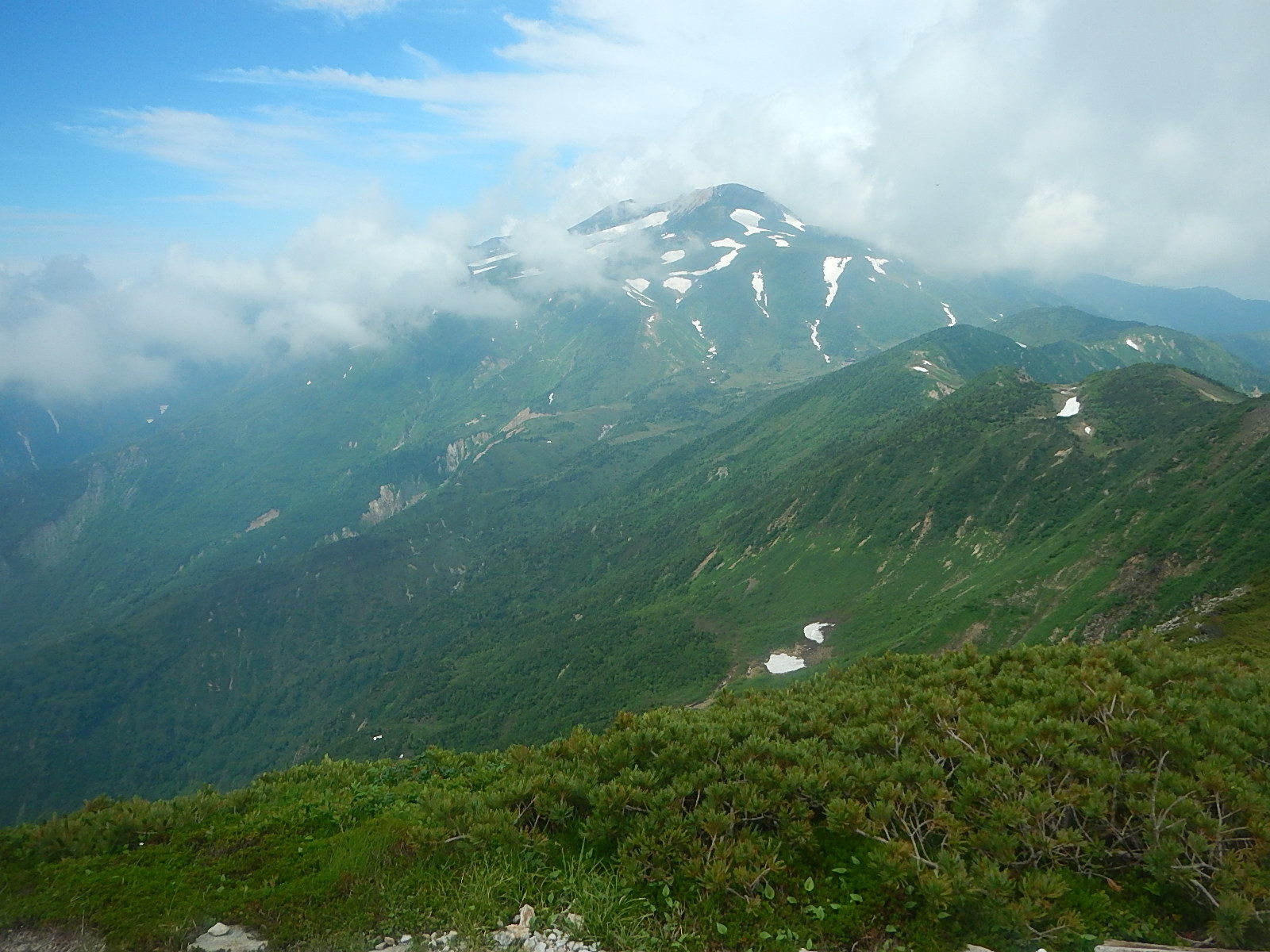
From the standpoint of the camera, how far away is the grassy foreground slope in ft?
38.4

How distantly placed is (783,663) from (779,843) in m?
105

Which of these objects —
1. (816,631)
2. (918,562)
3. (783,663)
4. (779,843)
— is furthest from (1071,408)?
(779,843)

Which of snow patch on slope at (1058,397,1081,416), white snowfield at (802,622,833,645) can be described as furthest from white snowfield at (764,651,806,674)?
snow patch on slope at (1058,397,1081,416)

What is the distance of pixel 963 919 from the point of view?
1152 cm

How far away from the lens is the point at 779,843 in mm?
12992

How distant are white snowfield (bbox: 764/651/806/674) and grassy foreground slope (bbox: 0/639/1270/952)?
95565 millimetres

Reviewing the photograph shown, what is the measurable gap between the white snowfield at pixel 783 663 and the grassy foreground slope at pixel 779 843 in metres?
95.6

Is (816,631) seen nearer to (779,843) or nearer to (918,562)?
(918,562)

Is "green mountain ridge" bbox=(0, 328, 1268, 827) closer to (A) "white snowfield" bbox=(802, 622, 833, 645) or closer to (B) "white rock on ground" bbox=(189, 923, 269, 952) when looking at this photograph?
(A) "white snowfield" bbox=(802, 622, 833, 645)

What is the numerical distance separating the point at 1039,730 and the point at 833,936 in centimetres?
755

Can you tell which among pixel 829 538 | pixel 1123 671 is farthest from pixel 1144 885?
pixel 829 538

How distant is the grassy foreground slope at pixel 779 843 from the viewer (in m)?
11.7

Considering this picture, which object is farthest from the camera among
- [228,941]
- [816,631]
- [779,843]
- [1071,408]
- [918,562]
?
[1071,408]

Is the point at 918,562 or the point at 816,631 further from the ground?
the point at 918,562
